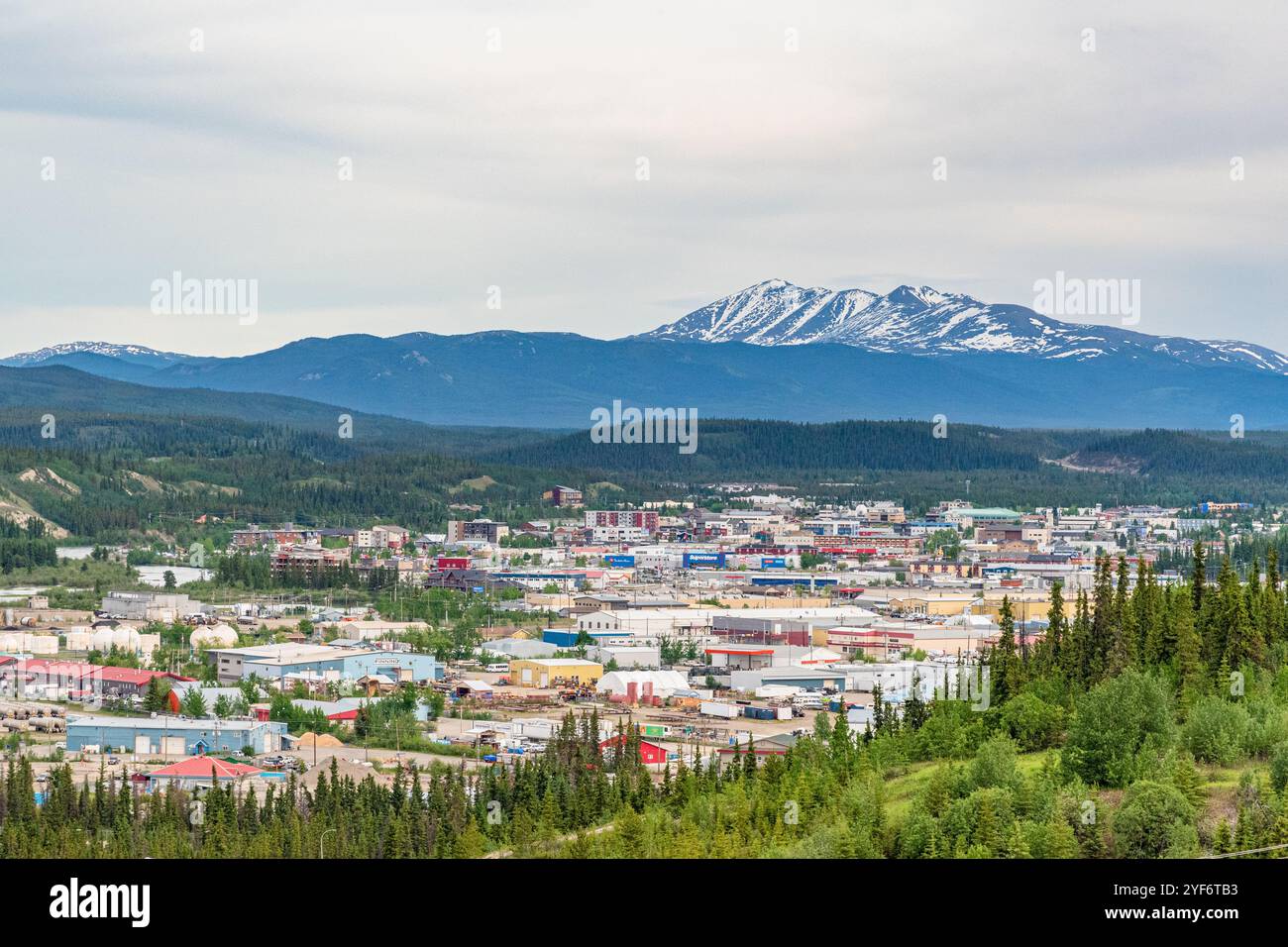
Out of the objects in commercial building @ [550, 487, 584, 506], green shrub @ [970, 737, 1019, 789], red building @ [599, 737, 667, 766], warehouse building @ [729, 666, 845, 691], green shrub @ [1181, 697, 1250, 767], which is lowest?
warehouse building @ [729, 666, 845, 691]

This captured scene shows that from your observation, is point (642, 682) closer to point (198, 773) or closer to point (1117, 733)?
point (198, 773)

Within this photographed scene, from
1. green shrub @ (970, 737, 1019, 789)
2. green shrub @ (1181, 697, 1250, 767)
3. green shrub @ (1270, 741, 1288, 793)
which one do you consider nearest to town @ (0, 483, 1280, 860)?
green shrub @ (1181, 697, 1250, 767)

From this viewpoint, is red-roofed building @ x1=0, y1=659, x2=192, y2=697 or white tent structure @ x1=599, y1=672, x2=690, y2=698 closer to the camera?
red-roofed building @ x1=0, y1=659, x2=192, y2=697

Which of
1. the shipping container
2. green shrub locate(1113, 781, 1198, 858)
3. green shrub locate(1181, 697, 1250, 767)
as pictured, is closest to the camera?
green shrub locate(1113, 781, 1198, 858)

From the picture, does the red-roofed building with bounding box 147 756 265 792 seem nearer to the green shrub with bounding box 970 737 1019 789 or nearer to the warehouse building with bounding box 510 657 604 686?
the green shrub with bounding box 970 737 1019 789

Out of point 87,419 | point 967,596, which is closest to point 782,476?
point 87,419

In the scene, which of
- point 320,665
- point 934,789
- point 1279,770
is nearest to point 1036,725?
point 934,789
